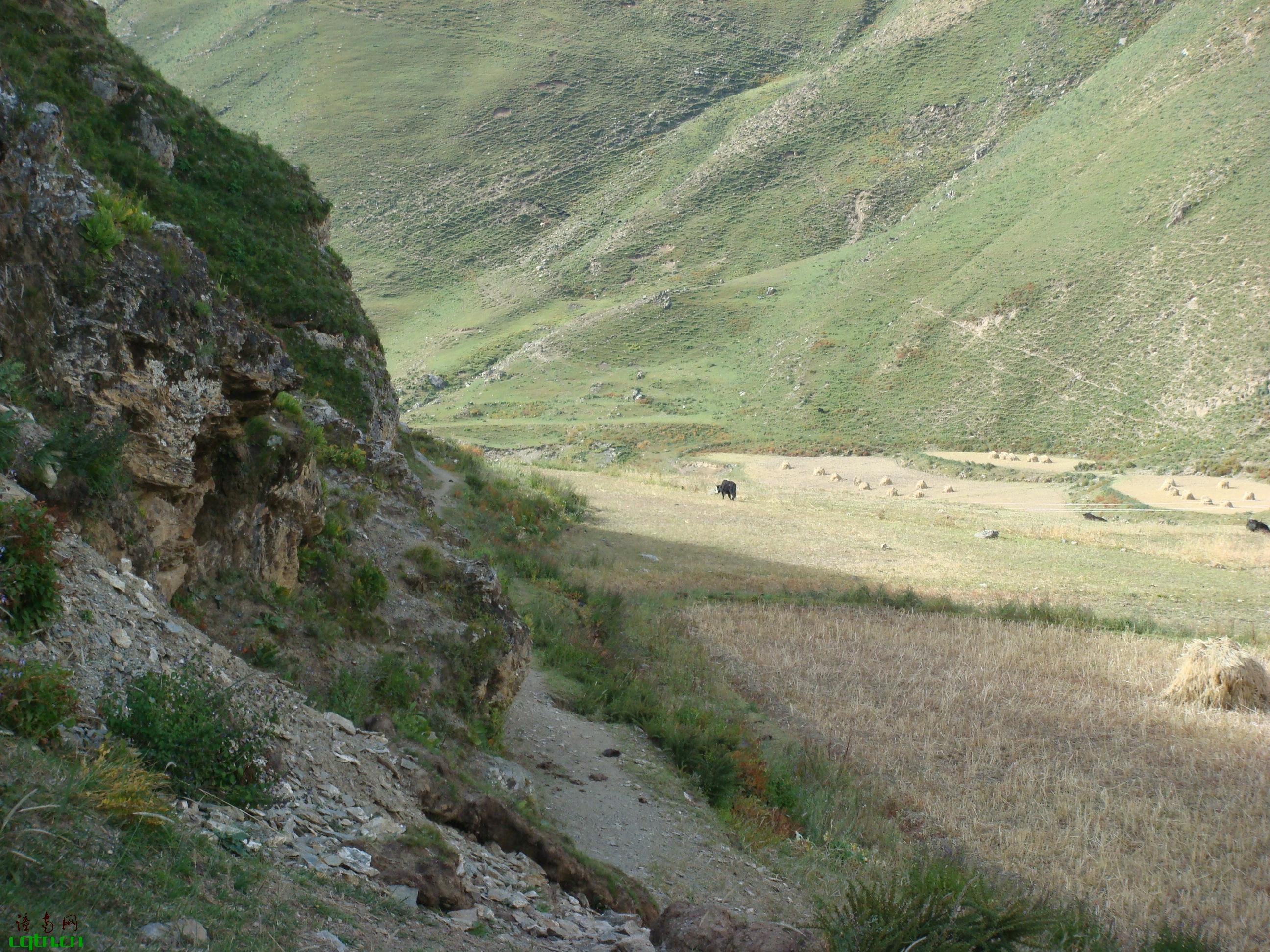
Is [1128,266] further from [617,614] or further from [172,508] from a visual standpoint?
[172,508]

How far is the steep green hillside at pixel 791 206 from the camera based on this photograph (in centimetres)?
6750

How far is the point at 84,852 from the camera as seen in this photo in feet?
11.4

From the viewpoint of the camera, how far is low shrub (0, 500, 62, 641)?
4379mm

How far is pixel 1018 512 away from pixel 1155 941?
35.7m

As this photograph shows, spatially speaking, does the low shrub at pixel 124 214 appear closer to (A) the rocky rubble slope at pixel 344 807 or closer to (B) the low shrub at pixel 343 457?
(A) the rocky rubble slope at pixel 344 807

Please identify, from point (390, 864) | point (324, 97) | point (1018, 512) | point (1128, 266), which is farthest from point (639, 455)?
point (324, 97)

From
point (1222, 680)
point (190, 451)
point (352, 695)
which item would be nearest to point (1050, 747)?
point (1222, 680)

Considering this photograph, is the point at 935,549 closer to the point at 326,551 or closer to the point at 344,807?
the point at 326,551

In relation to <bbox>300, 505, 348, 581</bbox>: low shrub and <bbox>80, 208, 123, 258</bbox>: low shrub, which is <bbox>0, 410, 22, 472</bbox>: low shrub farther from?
<bbox>300, 505, 348, 581</bbox>: low shrub

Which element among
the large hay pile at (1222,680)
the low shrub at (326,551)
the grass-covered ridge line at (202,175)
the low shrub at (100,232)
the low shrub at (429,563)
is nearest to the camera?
the low shrub at (100,232)

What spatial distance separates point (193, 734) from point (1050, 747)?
1107 cm

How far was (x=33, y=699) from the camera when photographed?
4.02m

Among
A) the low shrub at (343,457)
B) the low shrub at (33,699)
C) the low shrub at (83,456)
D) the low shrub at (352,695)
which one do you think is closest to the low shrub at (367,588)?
the low shrub at (352,695)

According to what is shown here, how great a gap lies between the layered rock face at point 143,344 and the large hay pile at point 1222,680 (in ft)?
46.0
